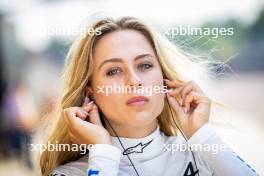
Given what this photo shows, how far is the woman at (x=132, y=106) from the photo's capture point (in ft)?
3.74

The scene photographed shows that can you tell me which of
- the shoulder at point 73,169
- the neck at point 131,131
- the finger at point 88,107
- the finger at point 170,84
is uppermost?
the finger at point 170,84

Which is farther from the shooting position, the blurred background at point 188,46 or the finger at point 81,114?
the blurred background at point 188,46

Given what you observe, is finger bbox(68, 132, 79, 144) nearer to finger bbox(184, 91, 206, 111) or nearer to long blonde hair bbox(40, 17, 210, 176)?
long blonde hair bbox(40, 17, 210, 176)

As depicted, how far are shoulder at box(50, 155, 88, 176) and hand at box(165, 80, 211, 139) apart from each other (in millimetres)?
195

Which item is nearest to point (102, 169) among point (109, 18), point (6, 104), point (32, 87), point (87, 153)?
point (87, 153)

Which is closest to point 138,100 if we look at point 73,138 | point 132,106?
point 132,106

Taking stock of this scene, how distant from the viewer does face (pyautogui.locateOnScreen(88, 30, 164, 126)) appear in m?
1.14

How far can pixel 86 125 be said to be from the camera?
1.11 meters

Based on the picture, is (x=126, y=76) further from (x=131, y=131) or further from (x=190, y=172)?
(x=190, y=172)

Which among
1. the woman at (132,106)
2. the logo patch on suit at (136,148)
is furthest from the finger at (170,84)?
the logo patch on suit at (136,148)

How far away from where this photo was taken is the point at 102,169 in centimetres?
105

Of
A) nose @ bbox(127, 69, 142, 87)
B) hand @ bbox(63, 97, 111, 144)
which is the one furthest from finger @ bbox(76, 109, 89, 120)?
nose @ bbox(127, 69, 142, 87)

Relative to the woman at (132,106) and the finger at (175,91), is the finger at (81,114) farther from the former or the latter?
the finger at (175,91)

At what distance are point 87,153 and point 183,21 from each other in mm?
345
